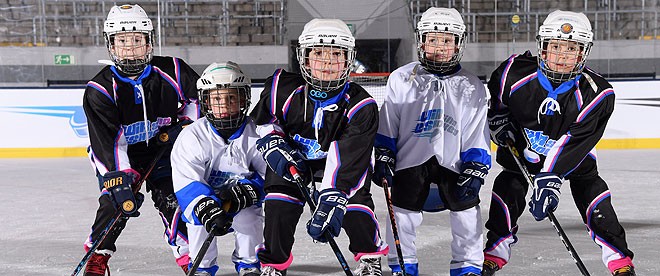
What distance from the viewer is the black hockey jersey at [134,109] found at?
2.45 meters

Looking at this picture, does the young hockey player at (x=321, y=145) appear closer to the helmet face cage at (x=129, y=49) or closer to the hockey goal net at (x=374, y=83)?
the helmet face cage at (x=129, y=49)

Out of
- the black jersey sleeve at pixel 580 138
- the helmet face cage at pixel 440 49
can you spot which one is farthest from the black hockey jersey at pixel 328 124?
the black jersey sleeve at pixel 580 138

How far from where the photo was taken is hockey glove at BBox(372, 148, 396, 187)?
89.8 inches

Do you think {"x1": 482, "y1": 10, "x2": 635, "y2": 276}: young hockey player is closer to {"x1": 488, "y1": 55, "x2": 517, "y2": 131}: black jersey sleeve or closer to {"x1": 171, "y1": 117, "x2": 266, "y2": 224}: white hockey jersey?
{"x1": 488, "y1": 55, "x2": 517, "y2": 131}: black jersey sleeve

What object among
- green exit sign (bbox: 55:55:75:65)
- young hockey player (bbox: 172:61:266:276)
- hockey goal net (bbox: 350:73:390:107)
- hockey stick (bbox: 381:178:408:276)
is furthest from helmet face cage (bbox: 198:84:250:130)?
green exit sign (bbox: 55:55:75:65)

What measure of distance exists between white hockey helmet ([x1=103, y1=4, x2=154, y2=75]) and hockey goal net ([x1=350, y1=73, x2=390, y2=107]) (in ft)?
11.1

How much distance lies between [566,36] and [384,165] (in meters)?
0.63

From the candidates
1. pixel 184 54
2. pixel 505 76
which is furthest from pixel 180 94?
pixel 184 54

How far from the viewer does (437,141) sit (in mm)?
2307

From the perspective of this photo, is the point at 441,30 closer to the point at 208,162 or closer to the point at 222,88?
the point at 222,88

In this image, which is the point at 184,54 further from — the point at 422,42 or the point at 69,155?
the point at 422,42

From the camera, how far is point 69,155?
19.5 feet

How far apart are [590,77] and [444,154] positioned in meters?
0.48

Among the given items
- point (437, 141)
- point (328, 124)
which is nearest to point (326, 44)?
point (328, 124)
